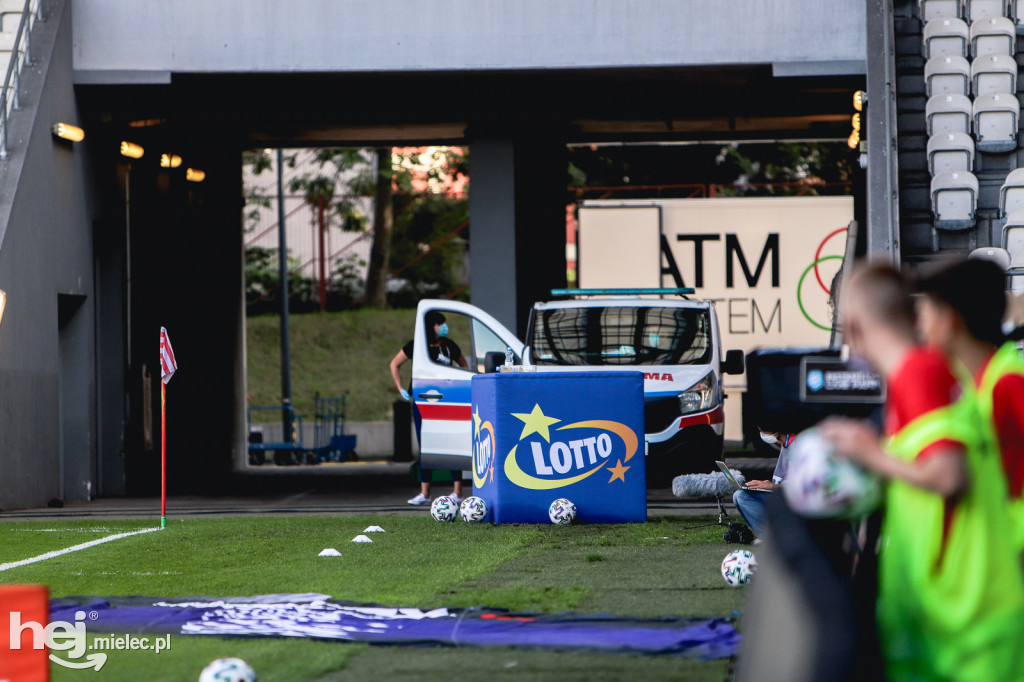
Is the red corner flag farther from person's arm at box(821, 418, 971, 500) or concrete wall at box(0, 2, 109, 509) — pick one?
person's arm at box(821, 418, 971, 500)

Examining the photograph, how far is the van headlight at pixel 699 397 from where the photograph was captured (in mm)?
12969

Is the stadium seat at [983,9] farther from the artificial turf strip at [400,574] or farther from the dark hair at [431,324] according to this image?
the artificial turf strip at [400,574]

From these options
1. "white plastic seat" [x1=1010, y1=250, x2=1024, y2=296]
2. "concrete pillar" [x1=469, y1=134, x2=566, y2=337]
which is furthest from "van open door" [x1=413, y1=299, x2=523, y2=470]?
"white plastic seat" [x1=1010, y1=250, x2=1024, y2=296]

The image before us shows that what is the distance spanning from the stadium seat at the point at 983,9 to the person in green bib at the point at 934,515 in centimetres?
1485

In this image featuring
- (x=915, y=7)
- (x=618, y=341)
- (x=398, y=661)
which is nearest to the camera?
(x=398, y=661)

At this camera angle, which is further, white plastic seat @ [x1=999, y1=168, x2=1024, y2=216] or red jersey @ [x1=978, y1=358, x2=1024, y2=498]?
white plastic seat @ [x1=999, y1=168, x2=1024, y2=216]

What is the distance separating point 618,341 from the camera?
1360cm

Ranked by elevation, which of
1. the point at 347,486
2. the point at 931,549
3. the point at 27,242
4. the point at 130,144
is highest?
the point at 130,144

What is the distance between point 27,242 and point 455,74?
5.49 meters

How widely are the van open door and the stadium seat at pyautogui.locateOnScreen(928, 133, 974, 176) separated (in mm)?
5651

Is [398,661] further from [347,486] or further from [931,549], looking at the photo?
[347,486]

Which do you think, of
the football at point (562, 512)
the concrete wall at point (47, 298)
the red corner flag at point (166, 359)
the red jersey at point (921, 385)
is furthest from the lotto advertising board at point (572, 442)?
the red jersey at point (921, 385)

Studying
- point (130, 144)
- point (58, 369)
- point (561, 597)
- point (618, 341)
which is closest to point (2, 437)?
point (58, 369)

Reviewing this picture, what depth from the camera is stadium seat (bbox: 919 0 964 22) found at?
657 inches
